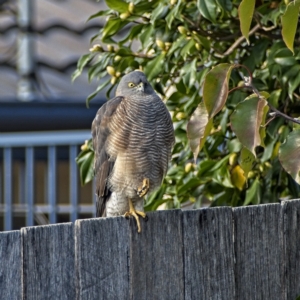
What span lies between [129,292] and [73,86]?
17.2ft

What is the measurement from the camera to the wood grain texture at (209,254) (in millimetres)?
2666

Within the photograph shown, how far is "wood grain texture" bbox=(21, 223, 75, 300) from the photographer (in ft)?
7.82

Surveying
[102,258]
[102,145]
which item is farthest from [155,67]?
[102,258]

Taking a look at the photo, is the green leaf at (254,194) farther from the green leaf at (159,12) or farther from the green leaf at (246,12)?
the green leaf at (246,12)

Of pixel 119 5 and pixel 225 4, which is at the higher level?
pixel 119 5

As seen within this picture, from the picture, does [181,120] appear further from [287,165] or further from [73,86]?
[73,86]

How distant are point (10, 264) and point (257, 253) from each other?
0.83 meters

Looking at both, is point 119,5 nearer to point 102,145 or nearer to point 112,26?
point 112,26

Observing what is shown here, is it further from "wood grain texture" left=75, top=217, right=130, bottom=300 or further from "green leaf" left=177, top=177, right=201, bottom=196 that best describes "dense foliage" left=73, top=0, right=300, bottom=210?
"wood grain texture" left=75, top=217, right=130, bottom=300

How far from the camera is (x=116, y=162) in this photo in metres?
3.57

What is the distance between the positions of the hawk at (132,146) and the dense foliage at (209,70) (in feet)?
0.25

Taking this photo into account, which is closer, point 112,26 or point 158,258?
point 158,258

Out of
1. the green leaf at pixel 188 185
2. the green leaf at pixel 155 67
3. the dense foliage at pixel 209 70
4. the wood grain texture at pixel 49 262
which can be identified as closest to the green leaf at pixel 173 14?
the dense foliage at pixel 209 70

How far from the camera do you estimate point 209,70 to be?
3.34 metres
